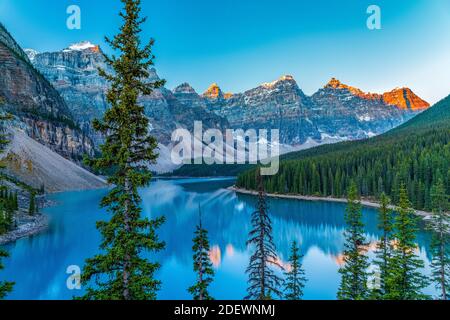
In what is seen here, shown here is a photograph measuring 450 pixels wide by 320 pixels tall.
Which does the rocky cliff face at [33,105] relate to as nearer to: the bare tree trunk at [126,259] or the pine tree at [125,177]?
the pine tree at [125,177]

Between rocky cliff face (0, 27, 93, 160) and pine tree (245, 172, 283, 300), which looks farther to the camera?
rocky cliff face (0, 27, 93, 160)

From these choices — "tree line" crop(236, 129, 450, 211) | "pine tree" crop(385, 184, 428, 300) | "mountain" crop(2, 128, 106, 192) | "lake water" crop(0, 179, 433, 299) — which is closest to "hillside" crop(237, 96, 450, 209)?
"tree line" crop(236, 129, 450, 211)

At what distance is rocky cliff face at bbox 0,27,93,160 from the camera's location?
166 meters

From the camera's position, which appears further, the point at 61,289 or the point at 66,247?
the point at 66,247

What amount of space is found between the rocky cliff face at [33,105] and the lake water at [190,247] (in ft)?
354

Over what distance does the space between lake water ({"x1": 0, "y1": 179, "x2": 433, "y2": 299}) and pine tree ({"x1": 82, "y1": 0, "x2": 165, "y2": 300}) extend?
18.3 m

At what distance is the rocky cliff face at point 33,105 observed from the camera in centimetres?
16612

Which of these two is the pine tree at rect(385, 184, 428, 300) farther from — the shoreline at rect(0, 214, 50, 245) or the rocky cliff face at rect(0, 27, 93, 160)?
the rocky cliff face at rect(0, 27, 93, 160)

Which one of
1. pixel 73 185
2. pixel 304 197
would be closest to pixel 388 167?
pixel 304 197

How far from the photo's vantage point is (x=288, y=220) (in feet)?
222

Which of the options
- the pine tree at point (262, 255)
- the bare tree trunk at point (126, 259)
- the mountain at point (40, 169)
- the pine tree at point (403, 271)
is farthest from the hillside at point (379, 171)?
the bare tree trunk at point (126, 259)

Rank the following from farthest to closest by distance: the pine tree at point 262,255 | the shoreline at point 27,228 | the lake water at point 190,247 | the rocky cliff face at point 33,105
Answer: the rocky cliff face at point 33,105
the shoreline at point 27,228
the lake water at point 190,247
the pine tree at point 262,255

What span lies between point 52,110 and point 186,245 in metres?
187
